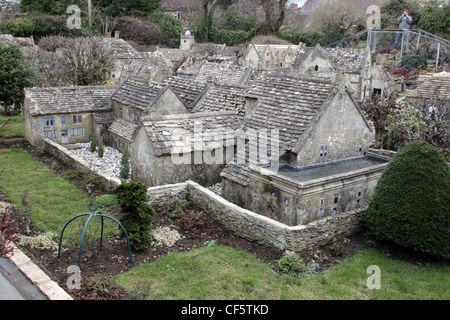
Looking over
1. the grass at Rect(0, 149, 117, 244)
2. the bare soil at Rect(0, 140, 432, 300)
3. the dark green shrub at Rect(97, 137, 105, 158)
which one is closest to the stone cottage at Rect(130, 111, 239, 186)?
the bare soil at Rect(0, 140, 432, 300)

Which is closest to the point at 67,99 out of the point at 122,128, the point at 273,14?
the point at 122,128

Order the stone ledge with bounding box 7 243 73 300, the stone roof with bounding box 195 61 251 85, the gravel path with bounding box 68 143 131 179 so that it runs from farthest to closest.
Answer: the stone roof with bounding box 195 61 251 85
the gravel path with bounding box 68 143 131 179
the stone ledge with bounding box 7 243 73 300

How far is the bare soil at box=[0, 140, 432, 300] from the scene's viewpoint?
37.1ft

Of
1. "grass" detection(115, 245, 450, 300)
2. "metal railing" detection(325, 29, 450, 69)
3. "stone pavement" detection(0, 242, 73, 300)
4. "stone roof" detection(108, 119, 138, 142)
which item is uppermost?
"metal railing" detection(325, 29, 450, 69)

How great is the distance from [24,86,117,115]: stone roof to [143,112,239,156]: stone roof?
10.3 metres

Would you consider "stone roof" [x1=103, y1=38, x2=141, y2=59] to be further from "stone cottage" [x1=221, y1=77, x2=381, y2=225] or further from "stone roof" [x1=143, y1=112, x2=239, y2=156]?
"stone cottage" [x1=221, y1=77, x2=381, y2=225]

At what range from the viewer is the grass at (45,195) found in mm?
14496

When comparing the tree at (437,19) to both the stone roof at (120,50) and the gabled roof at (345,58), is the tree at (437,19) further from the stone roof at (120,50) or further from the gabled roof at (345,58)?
the stone roof at (120,50)

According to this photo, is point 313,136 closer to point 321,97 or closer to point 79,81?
point 321,97

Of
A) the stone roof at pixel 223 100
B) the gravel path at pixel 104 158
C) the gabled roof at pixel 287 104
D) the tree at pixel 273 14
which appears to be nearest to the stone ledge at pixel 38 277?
the gabled roof at pixel 287 104

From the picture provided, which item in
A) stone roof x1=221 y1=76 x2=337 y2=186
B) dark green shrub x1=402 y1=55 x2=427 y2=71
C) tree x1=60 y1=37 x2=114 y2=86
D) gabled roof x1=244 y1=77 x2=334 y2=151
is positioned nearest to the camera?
stone roof x1=221 y1=76 x2=337 y2=186

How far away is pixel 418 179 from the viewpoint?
13.1 meters

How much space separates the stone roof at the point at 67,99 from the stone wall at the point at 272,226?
12719 mm

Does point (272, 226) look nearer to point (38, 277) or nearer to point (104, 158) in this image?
point (38, 277)
